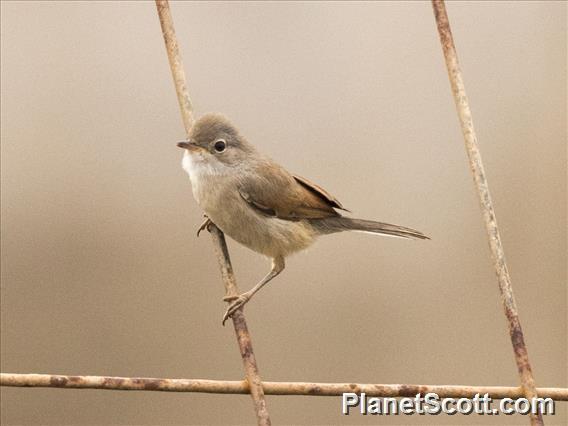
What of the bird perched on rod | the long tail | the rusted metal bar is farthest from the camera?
the long tail

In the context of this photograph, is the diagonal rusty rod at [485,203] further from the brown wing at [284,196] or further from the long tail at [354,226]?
the brown wing at [284,196]

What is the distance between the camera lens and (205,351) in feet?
12.5

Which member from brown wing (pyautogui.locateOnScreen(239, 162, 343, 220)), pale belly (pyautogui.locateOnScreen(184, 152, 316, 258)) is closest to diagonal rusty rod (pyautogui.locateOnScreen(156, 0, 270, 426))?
pale belly (pyautogui.locateOnScreen(184, 152, 316, 258))

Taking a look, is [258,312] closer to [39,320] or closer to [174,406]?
[174,406]

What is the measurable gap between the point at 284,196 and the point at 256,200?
12 centimetres

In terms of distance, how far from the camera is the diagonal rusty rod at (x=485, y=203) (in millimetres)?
1604

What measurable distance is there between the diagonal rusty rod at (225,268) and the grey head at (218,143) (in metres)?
0.70

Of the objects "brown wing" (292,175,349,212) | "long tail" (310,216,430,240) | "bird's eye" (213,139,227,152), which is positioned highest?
"bird's eye" (213,139,227,152)

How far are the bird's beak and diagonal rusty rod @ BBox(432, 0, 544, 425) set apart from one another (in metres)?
1.19

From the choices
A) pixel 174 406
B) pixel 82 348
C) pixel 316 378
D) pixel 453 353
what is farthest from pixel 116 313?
pixel 453 353

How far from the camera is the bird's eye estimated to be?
114 inches

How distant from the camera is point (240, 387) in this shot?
1.56 m

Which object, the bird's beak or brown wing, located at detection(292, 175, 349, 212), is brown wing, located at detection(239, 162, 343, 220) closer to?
brown wing, located at detection(292, 175, 349, 212)

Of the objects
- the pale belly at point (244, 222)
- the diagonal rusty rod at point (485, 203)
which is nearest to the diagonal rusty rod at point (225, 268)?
the diagonal rusty rod at point (485, 203)
